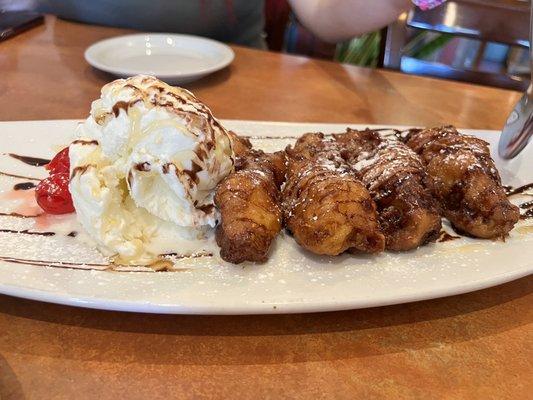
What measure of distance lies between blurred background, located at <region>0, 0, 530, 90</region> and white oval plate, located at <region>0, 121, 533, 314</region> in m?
1.63

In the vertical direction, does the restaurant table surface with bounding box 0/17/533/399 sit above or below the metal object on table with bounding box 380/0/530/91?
below

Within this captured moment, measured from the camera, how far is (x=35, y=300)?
3.30ft

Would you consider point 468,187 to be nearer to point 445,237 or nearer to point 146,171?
point 445,237

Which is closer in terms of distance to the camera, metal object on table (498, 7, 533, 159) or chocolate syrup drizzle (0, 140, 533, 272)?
chocolate syrup drizzle (0, 140, 533, 272)

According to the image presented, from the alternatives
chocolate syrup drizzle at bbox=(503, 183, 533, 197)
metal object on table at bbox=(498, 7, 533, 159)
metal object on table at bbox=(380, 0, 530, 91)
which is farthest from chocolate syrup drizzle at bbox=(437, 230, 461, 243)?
metal object on table at bbox=(380, 0, 530, 91)

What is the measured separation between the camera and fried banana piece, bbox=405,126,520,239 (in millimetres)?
1244

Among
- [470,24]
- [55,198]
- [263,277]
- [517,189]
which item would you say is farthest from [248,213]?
[470,24]

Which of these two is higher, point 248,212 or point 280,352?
point 248,212

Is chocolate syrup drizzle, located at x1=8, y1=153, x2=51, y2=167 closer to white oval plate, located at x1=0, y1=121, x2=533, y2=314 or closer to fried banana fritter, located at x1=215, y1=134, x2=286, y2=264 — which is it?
white oval plate, located at x1=0, y1=121, x2=533, y2=314

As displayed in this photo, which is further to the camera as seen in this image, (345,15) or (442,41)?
(442,41)

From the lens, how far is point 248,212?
115 cm

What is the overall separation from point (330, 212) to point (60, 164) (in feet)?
2.43

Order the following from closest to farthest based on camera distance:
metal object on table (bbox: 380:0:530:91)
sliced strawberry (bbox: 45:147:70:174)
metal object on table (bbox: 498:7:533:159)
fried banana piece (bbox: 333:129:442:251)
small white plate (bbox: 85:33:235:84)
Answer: fried banana piece (bbox: 333:129:442:251)
sliced strawberry (bbox: 45:147:70:174)
metal object on table (bbox: 498:7:533:159)
small white plate (bbox: 85:33:235:84)
metal object on table (bbox: 380:0:530:91)

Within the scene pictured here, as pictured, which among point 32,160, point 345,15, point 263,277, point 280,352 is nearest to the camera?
point 280,352
